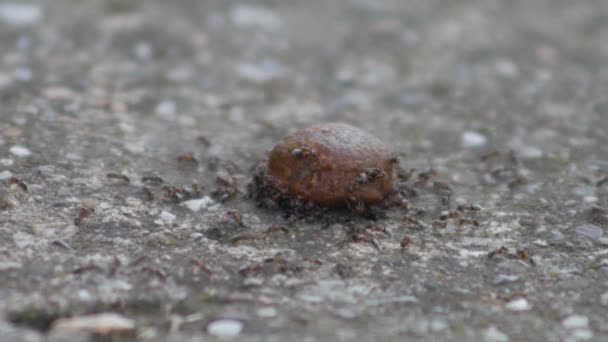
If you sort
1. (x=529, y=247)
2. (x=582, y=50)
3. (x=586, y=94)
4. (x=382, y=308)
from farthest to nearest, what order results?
(x=582, y=50), (x=586, y=94), (x=529, y=247), (x=382, y=308)

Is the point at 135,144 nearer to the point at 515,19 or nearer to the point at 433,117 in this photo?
the point at 433,117

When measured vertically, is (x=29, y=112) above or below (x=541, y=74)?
below

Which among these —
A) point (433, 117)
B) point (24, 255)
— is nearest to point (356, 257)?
point (24, 255)

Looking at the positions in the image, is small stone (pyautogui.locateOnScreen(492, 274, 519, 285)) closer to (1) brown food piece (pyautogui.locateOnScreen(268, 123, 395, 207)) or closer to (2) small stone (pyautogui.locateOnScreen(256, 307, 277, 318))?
(1) brown food piece (pyautogui.locateOnScreen(268, 123, 395, 207))

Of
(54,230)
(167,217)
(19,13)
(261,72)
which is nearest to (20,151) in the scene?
(54,230)

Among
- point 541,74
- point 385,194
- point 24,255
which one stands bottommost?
point 24,255

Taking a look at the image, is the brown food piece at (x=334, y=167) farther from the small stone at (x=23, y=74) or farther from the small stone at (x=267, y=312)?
the small stone at (x=23, y=74)
